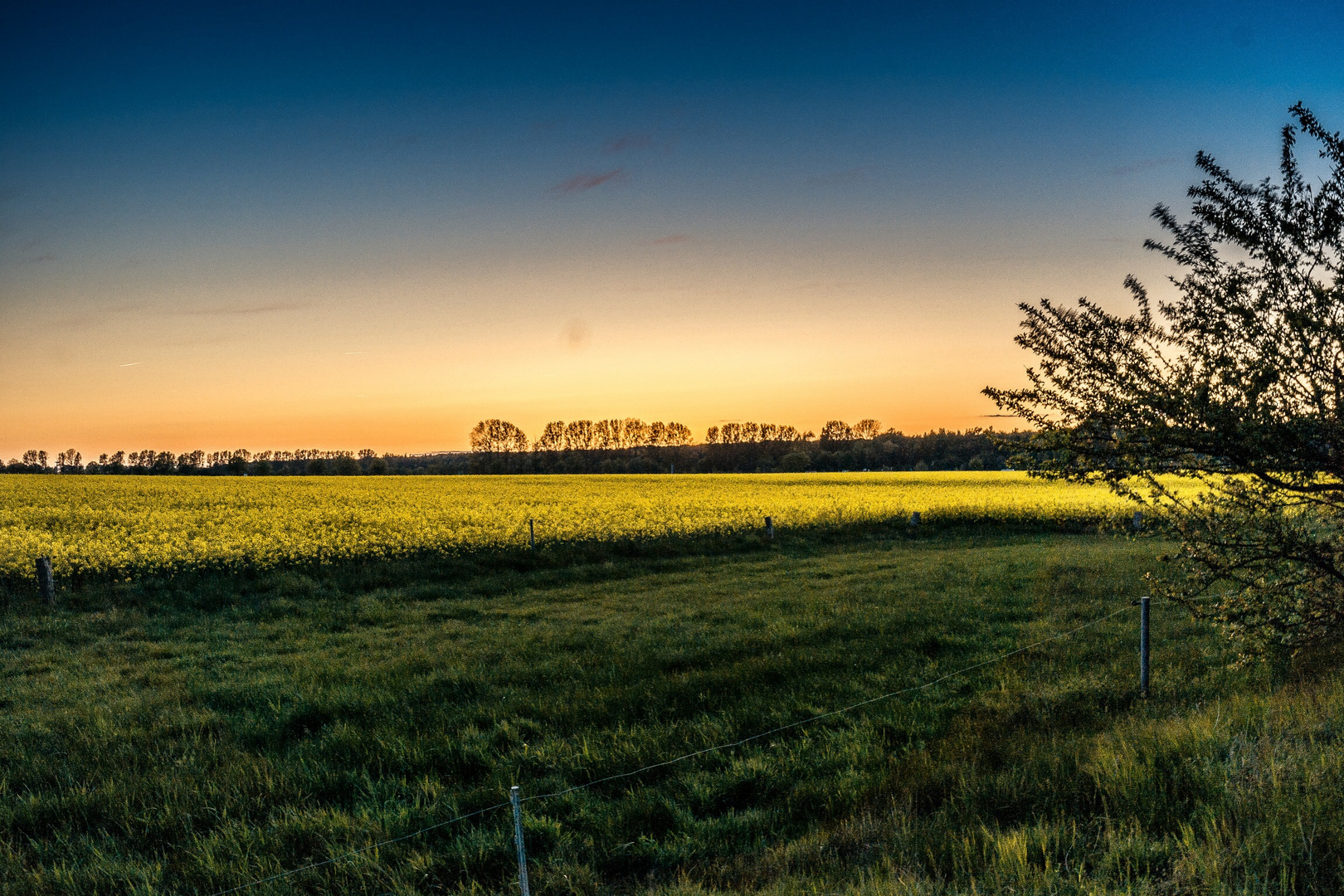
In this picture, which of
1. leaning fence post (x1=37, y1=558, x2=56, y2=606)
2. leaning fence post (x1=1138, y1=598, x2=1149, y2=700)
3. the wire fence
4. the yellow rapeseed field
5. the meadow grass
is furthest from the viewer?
the yellow rapeseed field

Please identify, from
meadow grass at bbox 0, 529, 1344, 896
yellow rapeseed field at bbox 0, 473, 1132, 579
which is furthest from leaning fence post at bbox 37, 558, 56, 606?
meadow grass at bbox 0, 529, 1344, 896

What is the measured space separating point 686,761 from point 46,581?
16.3 m

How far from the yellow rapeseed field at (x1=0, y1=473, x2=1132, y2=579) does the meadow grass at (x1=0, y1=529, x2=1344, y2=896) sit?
2.89 meters

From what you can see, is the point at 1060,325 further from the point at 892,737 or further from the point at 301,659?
the point at 301,659

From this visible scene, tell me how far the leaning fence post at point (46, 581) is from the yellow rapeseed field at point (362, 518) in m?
1.05

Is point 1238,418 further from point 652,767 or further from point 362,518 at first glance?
point 362,518

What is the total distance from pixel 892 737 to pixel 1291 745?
3.10 meters

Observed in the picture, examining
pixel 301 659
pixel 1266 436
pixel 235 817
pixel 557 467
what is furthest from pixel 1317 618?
pixel 557 467

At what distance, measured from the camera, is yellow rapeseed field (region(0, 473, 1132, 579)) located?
19.3 meters

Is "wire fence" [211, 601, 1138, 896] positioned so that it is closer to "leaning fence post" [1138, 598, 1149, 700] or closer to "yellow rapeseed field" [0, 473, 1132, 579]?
"leaning fence post" [1138, 598, 1149, 700]

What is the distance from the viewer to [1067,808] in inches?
194

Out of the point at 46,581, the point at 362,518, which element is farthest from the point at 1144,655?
the point at 362,518

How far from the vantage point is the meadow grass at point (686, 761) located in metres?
4.35

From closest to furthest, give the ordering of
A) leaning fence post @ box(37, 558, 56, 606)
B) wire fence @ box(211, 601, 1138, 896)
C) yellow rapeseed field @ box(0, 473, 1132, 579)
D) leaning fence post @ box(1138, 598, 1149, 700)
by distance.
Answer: wire fence @ box(211, 601, 1138, 896)
leaning fence post @ box(1138, 598, 1149, 700)
leaning fence post @ box(37, 558, 56, 606)
yellow rapeseed field @ box(0, 473, 1132, 579)
